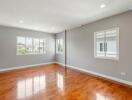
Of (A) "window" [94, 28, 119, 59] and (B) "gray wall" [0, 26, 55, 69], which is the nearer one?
(A) "window" [94, 28, 119, 59]

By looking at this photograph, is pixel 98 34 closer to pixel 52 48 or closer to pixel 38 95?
pixel 38 95

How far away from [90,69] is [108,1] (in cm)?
311

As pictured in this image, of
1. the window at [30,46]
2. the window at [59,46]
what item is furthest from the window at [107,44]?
the window at [30,46]

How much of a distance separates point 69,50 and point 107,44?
261 centimetres

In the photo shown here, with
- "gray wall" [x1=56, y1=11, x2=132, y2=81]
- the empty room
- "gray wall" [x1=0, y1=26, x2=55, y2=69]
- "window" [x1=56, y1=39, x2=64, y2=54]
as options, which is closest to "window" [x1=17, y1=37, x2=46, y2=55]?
the empty room

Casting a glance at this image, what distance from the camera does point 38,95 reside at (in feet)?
8.01

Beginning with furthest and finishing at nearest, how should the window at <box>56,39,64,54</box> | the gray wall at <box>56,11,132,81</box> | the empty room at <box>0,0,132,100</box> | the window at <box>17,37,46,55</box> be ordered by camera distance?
the window at <box>56,39,64,54</box>, the window at <box>17,37,46,55</box>, the gray wall at <box>56,11,132,81</box>, the empty room at <box>0,0,132,100</box>

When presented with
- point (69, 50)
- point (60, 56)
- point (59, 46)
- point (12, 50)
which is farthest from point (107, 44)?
point (12, 50)

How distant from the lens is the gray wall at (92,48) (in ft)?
10.2

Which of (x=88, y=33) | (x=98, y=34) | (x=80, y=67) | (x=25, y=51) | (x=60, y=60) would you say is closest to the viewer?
(x=98, y=34)

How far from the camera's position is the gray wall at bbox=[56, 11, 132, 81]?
3121 millimetres

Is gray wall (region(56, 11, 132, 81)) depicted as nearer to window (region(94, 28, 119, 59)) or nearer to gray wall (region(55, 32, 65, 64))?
window (region(94, 28, 119, 59))

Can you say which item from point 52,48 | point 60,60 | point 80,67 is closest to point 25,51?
point 52,48

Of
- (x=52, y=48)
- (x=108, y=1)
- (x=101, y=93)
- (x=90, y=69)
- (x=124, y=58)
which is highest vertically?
(x=108, y=1)
